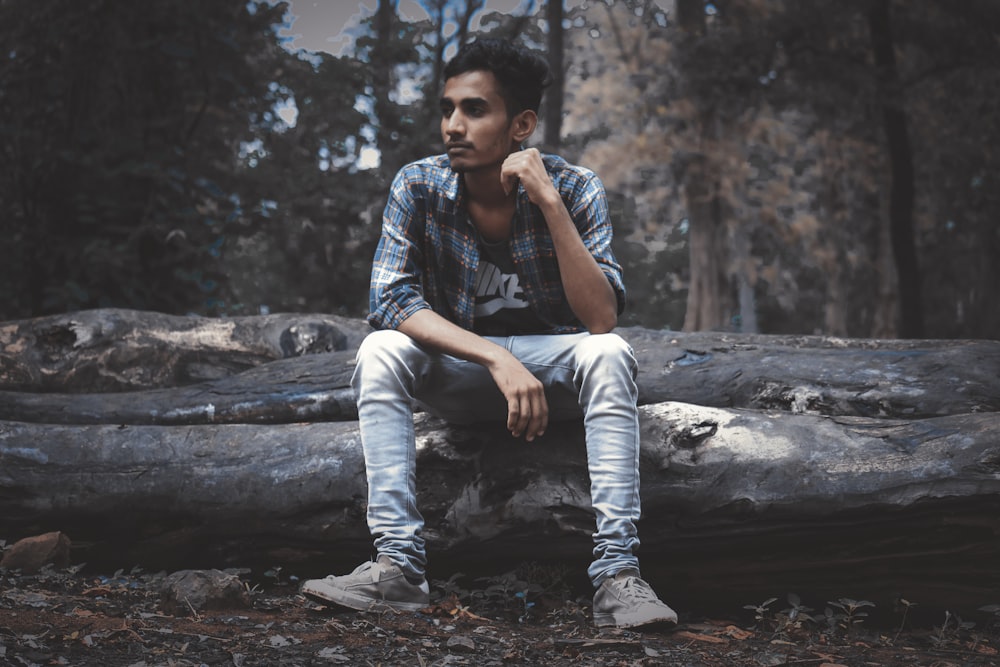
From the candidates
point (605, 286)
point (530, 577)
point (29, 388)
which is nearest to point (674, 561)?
point (530, 577)

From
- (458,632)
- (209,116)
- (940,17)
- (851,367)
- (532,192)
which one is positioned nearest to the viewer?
(458,632)

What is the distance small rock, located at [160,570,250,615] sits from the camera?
3.30 meters

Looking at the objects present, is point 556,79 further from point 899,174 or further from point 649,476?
point 649,476

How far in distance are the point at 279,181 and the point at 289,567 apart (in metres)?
6.68

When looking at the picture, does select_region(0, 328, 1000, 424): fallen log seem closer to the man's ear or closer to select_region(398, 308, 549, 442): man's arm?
select_region(398, 308, 549, 442): man's arm

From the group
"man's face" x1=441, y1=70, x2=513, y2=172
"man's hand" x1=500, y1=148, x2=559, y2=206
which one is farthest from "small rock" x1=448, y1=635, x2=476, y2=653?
"man's face" x1=441, y1=70, x2=513, y2=172

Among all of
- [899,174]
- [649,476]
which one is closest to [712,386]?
[649,476]

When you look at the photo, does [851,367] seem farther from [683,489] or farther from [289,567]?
[289,567]

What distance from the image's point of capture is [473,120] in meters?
3.73

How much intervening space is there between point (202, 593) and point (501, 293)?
1682 mm

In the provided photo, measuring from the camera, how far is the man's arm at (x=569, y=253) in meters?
3.55

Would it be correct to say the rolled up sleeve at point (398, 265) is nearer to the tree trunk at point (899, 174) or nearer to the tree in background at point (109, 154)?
the tree in background at point (109, 154)

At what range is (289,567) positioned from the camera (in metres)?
4.08

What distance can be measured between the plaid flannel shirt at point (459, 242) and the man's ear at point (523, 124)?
0.17 meters
